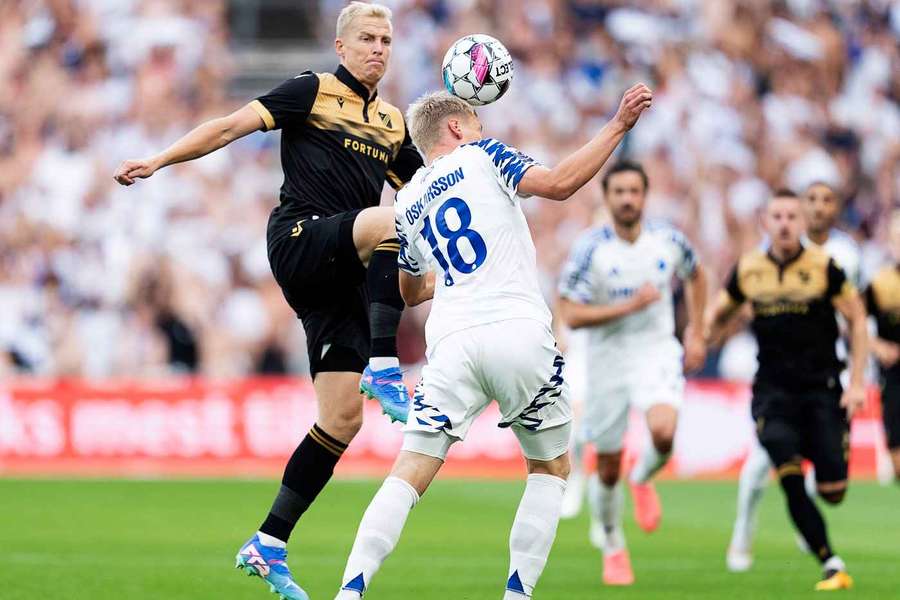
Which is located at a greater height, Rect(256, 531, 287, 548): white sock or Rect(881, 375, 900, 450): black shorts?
Rect(881, 375, 900, 450): black shorts

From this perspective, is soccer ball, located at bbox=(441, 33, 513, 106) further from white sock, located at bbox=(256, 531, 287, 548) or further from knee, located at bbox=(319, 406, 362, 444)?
white sock, located at bbox=(256, 531, 287, 548)

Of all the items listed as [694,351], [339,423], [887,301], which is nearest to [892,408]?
[887,301]

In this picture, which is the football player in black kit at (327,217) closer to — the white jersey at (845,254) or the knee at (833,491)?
the knee at (833,491)

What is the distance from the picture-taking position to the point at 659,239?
1160cm

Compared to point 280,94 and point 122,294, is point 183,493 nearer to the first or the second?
point 122,294

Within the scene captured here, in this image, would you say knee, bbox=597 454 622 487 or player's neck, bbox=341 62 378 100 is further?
knee, bbox=597 454 622 487

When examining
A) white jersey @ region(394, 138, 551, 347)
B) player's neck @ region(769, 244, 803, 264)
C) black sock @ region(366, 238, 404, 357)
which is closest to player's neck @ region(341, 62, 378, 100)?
black sock @ region(366, 238, 404, 357)

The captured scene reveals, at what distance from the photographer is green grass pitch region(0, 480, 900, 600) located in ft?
32.1

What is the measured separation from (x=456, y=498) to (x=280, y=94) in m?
9.76

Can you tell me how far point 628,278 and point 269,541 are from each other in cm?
403

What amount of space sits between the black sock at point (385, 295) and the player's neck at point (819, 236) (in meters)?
5.48

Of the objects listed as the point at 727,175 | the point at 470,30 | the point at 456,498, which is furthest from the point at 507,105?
the point at 456,498

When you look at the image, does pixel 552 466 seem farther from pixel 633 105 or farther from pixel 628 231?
pixel 628 231

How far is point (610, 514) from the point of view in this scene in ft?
35.4
